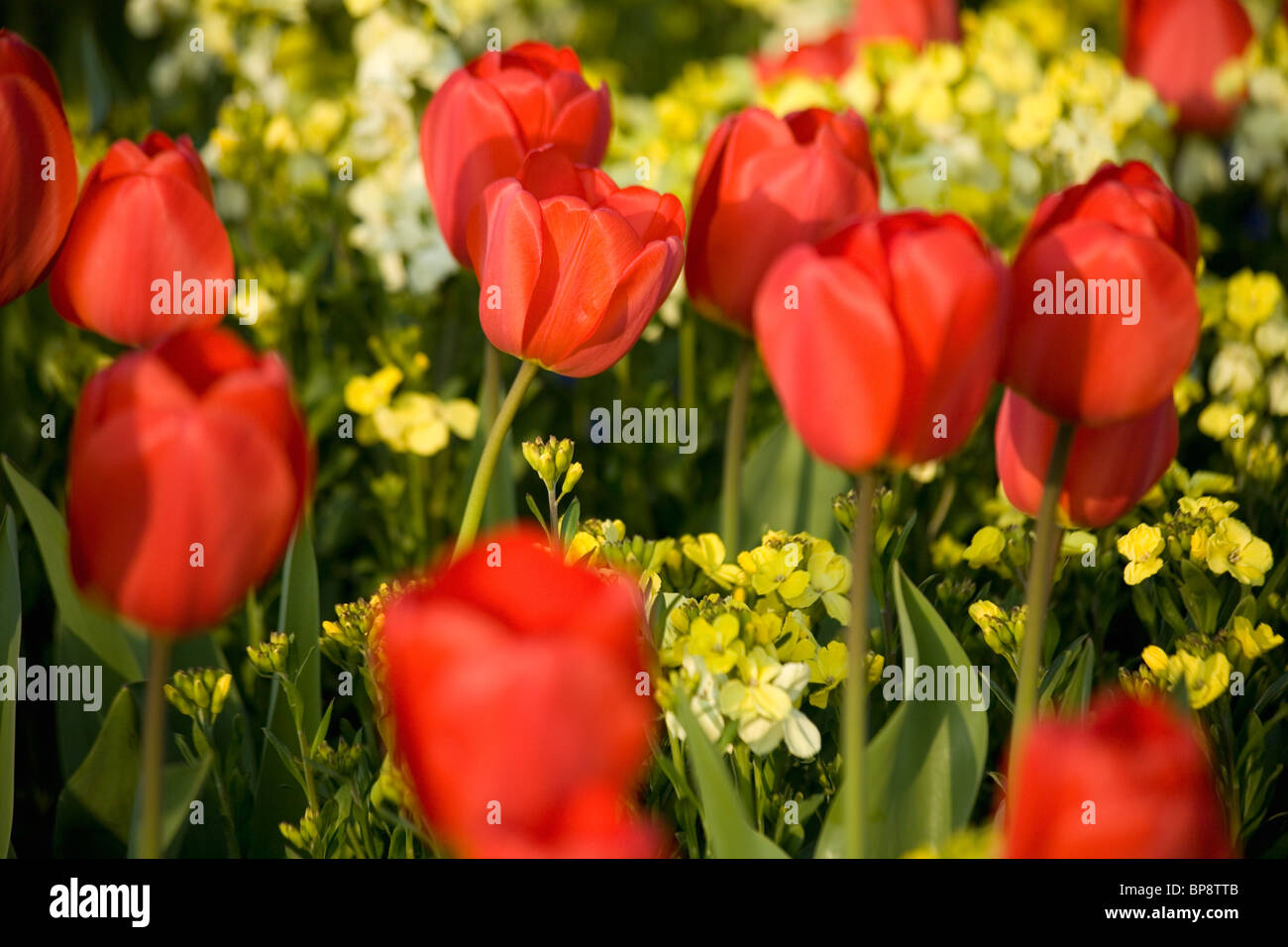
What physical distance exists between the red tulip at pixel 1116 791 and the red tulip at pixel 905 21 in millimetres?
1752

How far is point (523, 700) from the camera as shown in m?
0.51

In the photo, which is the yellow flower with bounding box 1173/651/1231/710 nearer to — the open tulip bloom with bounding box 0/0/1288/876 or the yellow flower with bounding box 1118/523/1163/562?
the open tulip bloom with bounding box 0/0/1288/876

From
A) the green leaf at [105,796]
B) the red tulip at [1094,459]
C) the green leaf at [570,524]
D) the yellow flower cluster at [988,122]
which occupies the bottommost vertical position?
the green leaf at [105,796]

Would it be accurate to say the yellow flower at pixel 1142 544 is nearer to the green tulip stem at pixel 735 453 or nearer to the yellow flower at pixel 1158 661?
the yellow flower at pixel 1158 661

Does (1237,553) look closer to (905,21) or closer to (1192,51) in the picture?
(1192,51)

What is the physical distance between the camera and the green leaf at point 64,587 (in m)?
1.00

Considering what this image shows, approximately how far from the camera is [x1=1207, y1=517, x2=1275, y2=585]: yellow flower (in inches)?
37.3

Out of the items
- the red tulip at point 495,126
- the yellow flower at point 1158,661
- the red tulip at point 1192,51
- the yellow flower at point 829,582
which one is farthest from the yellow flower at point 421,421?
the red tulip at point 1192,51

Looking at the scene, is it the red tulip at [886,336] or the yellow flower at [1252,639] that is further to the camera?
the yellow flower at [1252,639]

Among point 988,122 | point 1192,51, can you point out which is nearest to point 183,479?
point 988,122

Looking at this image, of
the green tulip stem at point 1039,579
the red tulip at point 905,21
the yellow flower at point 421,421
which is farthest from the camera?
the red tulip at point 905,21

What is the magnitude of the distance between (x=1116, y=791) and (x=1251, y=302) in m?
1.01

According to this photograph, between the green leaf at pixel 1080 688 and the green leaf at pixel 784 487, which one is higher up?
the green leaf at pixel 784 487

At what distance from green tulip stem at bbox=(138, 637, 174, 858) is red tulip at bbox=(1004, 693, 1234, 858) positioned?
40cm
